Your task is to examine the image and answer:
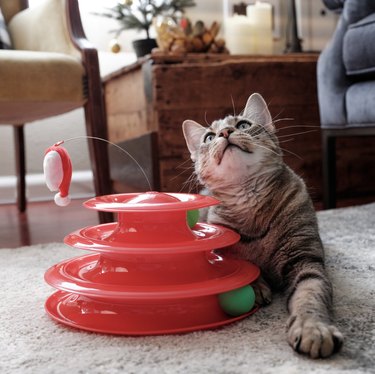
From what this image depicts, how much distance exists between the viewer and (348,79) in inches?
70.2

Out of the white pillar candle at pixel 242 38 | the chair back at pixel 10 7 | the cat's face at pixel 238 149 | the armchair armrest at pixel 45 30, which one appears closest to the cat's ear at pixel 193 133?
the cat's face at pixel 238 149

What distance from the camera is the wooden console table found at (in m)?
2.04

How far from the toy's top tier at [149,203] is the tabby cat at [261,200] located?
6.5 inches

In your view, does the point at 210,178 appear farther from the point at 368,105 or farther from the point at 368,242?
the point at 368,105

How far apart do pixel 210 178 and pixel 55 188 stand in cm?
37

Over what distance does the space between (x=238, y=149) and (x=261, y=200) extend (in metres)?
0.12

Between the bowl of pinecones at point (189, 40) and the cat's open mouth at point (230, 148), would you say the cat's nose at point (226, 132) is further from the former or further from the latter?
the bowl of pinecones at point (189, 40)

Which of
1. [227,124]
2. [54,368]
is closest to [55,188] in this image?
[54,368]

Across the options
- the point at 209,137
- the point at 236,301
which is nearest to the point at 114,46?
the point at 209,137

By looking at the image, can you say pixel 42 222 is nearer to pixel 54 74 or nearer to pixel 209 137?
pixel 54 74

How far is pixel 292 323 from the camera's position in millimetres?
721

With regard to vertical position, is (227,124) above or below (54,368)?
above

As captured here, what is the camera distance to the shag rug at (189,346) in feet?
2.11

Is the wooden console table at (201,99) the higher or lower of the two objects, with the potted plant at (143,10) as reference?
lower
